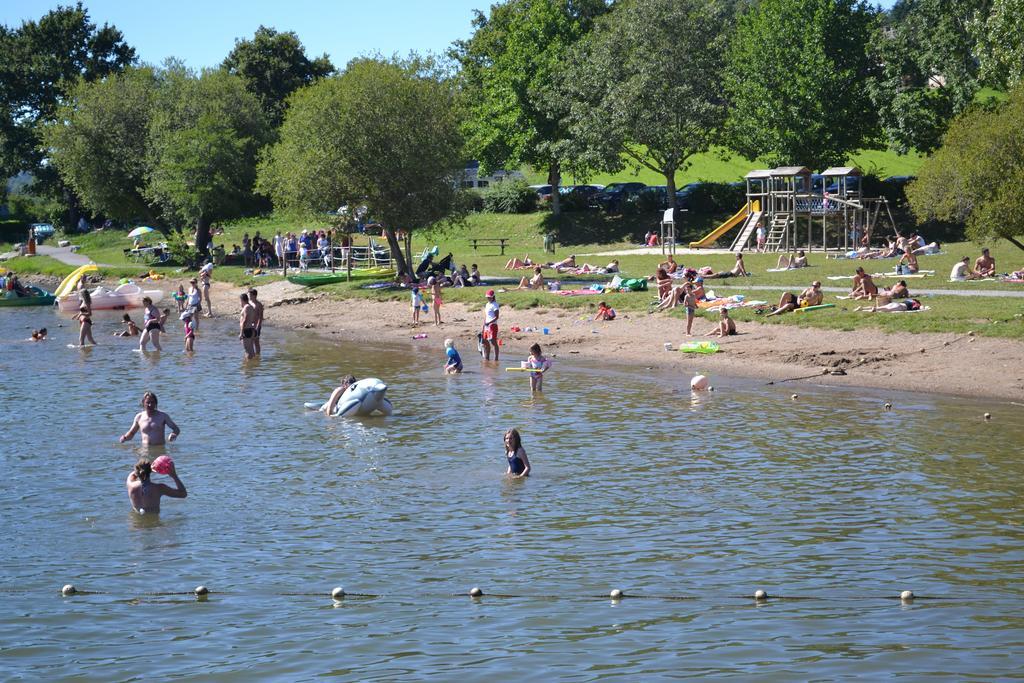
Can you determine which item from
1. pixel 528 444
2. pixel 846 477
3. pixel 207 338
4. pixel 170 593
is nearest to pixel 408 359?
pixel 207 338

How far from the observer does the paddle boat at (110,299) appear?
174 ft

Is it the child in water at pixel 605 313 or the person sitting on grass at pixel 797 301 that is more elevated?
the person sitting on grass at pixel 797 301

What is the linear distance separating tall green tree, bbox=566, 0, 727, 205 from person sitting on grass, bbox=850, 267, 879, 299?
2715 centimetres

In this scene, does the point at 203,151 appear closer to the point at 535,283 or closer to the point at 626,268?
the point at 626,268

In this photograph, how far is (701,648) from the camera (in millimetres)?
12883

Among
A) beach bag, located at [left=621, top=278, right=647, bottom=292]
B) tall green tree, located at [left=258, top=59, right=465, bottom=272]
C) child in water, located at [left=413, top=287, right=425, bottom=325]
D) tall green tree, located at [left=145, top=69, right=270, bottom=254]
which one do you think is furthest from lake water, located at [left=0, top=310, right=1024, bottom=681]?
tall green tree, located at [left=145, top=69, right=270, bottom=254]

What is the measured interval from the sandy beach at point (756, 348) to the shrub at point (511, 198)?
96.1 feet

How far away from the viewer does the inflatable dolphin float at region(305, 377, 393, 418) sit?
26500 mm

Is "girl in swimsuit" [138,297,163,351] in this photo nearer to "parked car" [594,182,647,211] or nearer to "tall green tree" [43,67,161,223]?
"tall green tree" [43,67,161,223]

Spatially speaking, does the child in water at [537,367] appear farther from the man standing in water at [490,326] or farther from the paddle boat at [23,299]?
the paddle boat at [23,299]

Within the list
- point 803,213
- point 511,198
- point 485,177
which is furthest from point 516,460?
point 485,177

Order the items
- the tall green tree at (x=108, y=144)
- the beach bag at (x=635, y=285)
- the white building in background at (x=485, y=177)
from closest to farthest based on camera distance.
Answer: the beach bag at (x=635, y=285), the tall green tree at (x=108, y=144), the white building in background at (x=485, y=177)

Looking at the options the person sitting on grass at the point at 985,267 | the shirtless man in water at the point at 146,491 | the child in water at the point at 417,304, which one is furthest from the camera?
the child in water at the point at 417,304

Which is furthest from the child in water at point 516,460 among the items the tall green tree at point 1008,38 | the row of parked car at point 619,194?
the row of parked car at point 619,194
